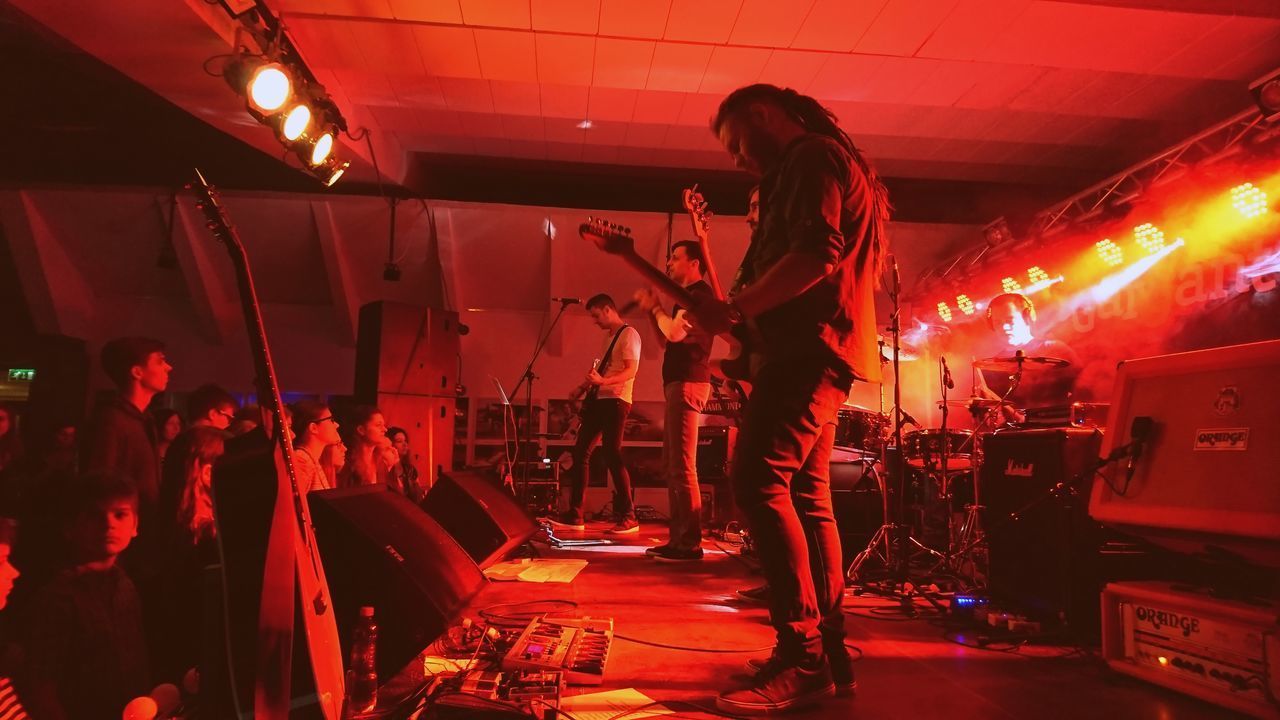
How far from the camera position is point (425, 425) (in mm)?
5980

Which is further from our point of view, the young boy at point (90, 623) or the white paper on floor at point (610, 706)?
the white paper on floor at point (610, 706)

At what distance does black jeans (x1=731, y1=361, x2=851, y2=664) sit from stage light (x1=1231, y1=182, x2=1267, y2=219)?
4664 mm

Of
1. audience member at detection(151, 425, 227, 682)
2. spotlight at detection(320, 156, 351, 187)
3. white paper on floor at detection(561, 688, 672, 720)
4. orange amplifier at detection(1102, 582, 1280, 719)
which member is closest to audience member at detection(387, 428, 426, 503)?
spotlight at detection(320, 156, 351, 187)

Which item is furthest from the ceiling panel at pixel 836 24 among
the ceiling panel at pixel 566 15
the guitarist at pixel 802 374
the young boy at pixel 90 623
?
the young boy at pixel 90 623

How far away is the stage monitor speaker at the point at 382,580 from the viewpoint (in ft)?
6.06

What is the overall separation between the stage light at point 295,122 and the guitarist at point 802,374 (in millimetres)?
3985

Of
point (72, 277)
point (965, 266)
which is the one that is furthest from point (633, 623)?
point (72, 277)

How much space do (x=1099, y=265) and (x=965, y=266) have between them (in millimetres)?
1648

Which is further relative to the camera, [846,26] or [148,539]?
[846,26]

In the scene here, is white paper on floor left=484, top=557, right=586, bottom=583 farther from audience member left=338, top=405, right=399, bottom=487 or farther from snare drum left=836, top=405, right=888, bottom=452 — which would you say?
snare drum left=836, top=405, right=888, bottom=452

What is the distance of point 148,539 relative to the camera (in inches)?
107

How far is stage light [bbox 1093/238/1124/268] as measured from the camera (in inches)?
244

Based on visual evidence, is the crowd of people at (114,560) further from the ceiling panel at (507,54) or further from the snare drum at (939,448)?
the snare drum at (939,448)

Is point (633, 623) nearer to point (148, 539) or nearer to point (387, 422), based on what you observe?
point (148, 539)
